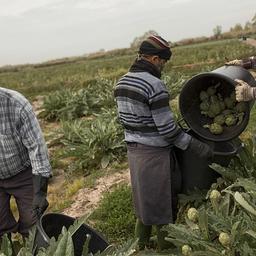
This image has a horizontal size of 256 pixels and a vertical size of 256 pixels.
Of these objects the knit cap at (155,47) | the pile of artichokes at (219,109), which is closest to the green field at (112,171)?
the pile of artichokes at (219,109)

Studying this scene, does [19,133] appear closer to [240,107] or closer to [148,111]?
[148,111]

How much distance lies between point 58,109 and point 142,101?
7577mm

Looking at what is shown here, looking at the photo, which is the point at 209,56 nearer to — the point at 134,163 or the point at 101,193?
the point at 101,193

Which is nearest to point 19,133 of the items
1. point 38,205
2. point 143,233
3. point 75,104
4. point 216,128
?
point 38,205

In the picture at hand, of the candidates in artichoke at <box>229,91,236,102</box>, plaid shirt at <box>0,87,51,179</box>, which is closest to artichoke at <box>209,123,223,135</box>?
artichoke at <box>229,91,236,102</box>

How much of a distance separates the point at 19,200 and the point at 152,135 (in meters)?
1.16

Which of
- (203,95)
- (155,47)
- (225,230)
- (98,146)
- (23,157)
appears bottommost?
(98,146)

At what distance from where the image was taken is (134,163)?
373cm

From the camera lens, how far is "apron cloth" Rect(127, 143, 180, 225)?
3.64 metres

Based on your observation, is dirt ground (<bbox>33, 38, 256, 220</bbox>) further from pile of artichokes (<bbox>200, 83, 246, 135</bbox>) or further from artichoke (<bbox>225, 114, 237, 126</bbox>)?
artichoke (<bbox>225, 114, 237, 126</bbox>)

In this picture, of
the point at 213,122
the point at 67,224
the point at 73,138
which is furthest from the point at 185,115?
the point at 73,138

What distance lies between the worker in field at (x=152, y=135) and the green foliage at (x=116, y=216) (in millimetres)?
813

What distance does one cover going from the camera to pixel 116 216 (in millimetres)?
4836

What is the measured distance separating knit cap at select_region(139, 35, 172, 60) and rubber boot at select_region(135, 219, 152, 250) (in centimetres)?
133
